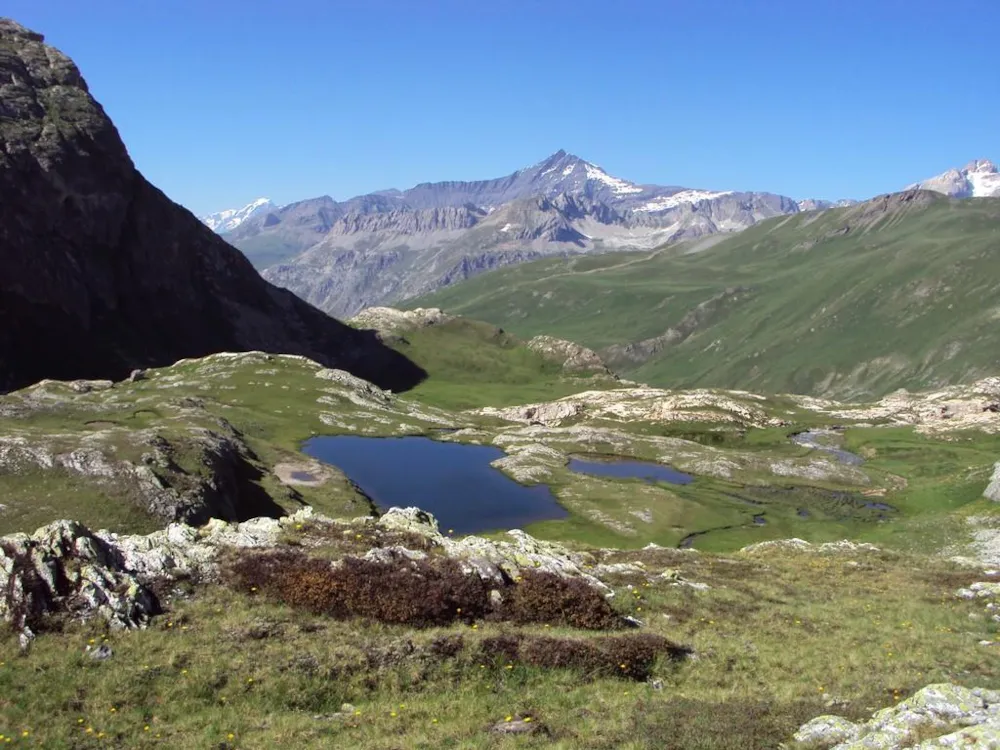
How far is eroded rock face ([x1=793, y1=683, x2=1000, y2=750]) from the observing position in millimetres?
20125

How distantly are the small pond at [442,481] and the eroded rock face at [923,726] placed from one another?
255ft

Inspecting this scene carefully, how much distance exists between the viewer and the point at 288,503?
93500 mm

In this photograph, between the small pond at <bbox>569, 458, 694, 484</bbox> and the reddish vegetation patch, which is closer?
the reddish vegetation patch

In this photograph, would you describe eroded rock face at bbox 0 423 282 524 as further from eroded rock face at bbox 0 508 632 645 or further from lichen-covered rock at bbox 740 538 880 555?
lichen-covered rock at bbox 740 538 880 555

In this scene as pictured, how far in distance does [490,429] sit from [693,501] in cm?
7057

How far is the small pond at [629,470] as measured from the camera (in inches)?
5846

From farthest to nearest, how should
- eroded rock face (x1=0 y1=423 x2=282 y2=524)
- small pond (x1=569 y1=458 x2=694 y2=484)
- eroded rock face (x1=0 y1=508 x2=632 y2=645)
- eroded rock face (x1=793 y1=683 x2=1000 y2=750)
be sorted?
small pond (x1=569 y1=458 x2=694 y2=484)
eroded rock face (x1=0 y1=423 x2=282 y2=524)
eroded rock face (x1=0 y1=508 x2=632 y2=645)
eroded rock face (x1=793 y1=683 x2=1000 y2=750)

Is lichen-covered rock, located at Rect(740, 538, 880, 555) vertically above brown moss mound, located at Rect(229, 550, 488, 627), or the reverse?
brown moss mound, located at Rect(229, 550, 488, 627)

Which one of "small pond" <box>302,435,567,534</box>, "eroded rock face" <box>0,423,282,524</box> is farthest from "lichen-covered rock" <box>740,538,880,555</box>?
"eroded rock face" <box>0,423,282,524</box>

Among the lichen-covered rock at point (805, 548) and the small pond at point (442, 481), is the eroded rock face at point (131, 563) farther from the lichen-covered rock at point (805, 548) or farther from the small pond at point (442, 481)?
Answer: the small pond at point (442, 481)

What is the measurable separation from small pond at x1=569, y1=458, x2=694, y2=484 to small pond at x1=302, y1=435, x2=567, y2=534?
16490 millimetres

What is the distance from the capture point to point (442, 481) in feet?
420

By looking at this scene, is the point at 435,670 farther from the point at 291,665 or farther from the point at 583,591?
the point at 583,591

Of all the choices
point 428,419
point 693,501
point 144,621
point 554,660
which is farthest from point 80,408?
point 554,660
